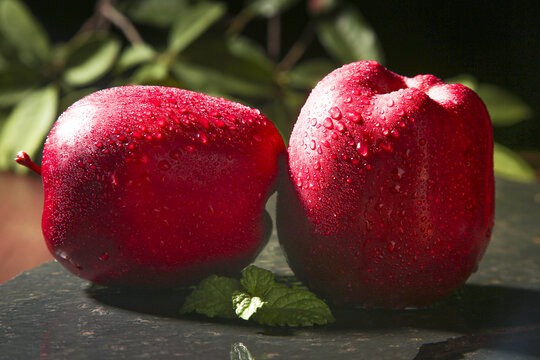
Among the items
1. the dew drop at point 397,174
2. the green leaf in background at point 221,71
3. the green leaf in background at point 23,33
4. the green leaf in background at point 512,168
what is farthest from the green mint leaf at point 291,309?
the green leaf in background at point 23,33

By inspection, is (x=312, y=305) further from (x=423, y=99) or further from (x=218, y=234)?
(x=423, y=99)

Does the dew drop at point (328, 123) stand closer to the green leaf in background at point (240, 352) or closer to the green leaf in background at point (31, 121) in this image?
the green leaf in background at point (240, 352)

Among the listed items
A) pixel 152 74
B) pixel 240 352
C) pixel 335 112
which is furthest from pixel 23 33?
pixel 240 352

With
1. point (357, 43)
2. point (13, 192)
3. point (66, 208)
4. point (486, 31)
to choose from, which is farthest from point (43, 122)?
point (486, 31)

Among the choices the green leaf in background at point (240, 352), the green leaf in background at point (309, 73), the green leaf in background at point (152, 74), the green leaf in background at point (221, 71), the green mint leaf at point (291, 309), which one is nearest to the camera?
the green leaf in background at point (240, 352)

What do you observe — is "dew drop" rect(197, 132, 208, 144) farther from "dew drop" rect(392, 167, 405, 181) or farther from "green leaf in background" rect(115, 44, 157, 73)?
"green leaf in background" rect(115, 44, 157, 73)

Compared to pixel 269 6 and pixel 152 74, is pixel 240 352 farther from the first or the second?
pixel 269 6

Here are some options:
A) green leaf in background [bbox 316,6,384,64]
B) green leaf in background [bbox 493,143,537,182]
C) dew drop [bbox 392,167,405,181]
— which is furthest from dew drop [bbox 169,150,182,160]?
green leaf in background [bbox 316,6,384,64]
